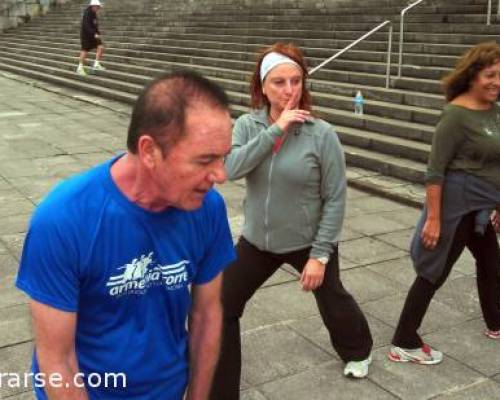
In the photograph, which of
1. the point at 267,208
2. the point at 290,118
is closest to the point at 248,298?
the point at 267,208

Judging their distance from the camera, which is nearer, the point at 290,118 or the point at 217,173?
the point at 217,173

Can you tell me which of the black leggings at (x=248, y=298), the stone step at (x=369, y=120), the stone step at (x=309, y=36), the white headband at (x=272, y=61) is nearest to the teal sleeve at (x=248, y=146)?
the white headband at (x=272, y=61)

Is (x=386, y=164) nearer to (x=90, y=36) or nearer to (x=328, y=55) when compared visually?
(x=328, y=55)

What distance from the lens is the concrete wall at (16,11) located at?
27.6 meters

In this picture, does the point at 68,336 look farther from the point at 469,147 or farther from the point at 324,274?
the point at 469,147

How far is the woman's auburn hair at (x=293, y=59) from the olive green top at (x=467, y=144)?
0.75 metres

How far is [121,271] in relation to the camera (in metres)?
1.50

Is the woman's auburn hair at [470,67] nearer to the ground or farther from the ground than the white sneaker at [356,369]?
farther from the ground

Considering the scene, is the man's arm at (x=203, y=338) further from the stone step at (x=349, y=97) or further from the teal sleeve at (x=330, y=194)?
the stone step at (x=349, y=97)

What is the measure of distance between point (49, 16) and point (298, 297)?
83.8 ft

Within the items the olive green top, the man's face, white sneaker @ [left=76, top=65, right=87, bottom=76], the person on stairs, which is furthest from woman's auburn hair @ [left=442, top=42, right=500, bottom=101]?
white sneaker @ [left=76, top=65, right=87, bottom=76]

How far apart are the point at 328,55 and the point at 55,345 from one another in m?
11.0

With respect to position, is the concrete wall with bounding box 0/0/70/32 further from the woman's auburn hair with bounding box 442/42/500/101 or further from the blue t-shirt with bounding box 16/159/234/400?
the blue t-shirt with bounding box 16/159/234/400

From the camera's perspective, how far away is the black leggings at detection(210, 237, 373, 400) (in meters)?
2.86
